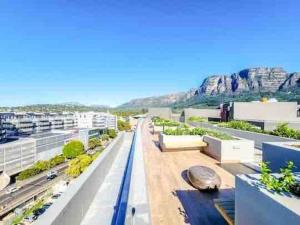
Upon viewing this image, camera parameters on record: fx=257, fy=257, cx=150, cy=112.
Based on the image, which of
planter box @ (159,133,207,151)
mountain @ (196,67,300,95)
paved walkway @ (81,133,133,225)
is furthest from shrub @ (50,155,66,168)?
mountain @ (196,67,300,95)

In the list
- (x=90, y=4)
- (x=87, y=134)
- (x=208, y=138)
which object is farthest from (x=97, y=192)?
(x=87, y=134)

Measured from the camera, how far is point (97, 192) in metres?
5.65

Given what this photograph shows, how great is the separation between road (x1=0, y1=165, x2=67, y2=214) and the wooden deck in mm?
26783

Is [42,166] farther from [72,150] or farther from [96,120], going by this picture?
[96,120]

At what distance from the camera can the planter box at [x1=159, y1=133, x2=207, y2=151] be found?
1013 cm

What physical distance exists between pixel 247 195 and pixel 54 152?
191 feet

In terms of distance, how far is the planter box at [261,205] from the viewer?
2.23m

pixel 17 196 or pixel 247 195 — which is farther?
pixel 17 196

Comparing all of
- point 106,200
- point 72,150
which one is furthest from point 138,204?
point 72,150

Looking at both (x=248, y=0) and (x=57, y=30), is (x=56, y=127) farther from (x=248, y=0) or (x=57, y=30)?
(x=248, y=0)

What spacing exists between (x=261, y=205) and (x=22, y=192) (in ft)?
118

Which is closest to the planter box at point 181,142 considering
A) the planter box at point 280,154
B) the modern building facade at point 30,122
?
the planter box at point 280,154

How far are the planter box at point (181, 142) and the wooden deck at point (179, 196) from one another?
196 cm

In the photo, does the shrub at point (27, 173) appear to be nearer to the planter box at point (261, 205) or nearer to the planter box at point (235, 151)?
the planter box at point (235, 151)
